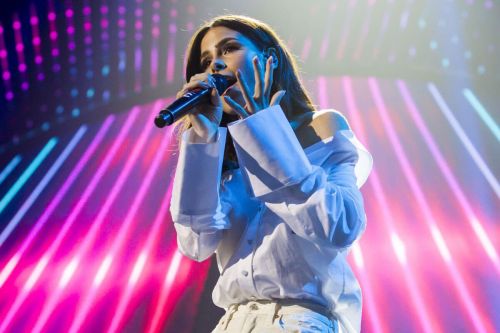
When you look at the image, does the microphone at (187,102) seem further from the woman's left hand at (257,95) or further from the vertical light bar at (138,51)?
the vertical light bar at (138,51)

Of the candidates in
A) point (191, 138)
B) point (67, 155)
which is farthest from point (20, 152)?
point (191, 138)

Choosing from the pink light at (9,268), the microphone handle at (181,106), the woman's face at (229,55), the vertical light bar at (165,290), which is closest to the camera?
the microphone handle at (181,106)

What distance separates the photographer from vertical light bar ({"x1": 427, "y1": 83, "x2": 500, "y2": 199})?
6.31 feet

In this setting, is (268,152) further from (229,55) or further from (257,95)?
(229,55)

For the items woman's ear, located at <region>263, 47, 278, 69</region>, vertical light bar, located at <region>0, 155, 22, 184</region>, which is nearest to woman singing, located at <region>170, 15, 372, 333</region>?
woman's ear, located at <region>263, 47, 278, 69</region>

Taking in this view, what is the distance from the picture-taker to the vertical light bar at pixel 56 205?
202 centimetres

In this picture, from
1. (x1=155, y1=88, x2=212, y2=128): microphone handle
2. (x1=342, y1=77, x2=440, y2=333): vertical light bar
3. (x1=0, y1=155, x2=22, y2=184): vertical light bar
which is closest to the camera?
(x1=155, y1=88, x2=212, y2=128): microphone handle

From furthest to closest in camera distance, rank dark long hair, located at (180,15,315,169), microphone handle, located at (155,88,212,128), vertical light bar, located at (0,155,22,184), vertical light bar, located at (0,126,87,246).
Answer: vertical light bar, located at (0,155,22,184)
vertical light bar, located at (0,126,87,246)
dark long hair, located at (180,15,315,169)
microphone handle, located at (155,88,212,128)

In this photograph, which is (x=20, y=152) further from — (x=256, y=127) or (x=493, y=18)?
(x=493, y=18)

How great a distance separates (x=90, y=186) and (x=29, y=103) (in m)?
0.54

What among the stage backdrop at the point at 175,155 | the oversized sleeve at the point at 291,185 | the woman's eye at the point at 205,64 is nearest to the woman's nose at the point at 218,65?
the woman's eye at the point at 205,64

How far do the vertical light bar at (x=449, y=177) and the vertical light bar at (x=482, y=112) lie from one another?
22cm

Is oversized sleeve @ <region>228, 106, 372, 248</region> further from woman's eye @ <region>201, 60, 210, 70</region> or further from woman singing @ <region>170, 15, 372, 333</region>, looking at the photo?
woman's eye @ <region>201, 60, 210, 70</region>

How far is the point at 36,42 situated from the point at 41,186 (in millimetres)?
678
